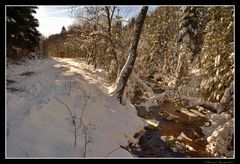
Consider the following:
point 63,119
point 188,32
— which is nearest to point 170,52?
point 188,32

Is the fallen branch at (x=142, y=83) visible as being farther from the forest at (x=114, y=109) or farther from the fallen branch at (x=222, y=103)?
the fallen branch at (x=222, y=103)

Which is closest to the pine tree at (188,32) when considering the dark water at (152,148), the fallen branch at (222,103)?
the fallen branch at (222,103)

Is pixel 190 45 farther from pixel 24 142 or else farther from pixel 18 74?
pixel 24 142

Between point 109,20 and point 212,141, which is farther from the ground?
point 109,20

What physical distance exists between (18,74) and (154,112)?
6.24 meters

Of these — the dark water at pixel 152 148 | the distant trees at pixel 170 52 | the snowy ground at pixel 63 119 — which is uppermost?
the distant trees at pixel 170 52

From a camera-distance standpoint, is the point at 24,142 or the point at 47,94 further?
the point at 47,94

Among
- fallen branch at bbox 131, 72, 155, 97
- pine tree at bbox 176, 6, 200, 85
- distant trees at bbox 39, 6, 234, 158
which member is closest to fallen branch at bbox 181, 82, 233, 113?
distant trees at bbox 39, 6, 234, 158

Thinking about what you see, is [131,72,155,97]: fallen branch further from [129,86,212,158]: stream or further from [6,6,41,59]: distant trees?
[6,6,41,59]: distant trees

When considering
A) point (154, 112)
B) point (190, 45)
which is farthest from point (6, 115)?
point (190, 45)

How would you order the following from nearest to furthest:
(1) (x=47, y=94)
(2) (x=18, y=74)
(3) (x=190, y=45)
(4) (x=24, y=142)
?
(4) (x=24, y=142), (1) (x=47, y=94), (2) (x=18, y=74), (3) (x=190, y=45)

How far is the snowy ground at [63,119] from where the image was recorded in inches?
234

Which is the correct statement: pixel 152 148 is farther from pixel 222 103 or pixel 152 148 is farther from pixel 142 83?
pixel 142 83
